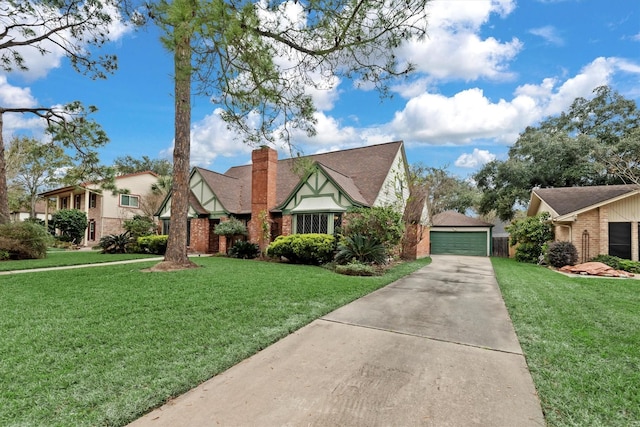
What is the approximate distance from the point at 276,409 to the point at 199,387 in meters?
0.87

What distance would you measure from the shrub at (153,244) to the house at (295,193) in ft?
6.32

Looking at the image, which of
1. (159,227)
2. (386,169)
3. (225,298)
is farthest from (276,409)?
(159,227)

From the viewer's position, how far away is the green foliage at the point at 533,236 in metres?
16.8

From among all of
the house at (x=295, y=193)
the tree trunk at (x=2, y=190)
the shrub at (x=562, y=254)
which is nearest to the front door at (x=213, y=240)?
the house at (x=295, y=193)

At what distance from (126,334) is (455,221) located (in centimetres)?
2420

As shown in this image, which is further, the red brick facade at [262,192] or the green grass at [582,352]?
the red brick facade at [262,192]

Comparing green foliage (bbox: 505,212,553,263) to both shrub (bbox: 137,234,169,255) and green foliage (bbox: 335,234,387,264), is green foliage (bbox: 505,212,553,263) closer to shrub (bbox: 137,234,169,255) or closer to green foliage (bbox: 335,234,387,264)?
green foliage (bbox: 335,234,387,264)

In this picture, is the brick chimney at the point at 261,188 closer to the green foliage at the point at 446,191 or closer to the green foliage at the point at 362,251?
the green foliage at the point at 362,251

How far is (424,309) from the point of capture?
5984 millimetres

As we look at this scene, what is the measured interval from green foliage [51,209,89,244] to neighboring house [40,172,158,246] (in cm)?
76

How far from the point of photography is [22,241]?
42.3 ft

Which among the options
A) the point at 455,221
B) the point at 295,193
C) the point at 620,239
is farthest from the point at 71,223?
the point at 620,239

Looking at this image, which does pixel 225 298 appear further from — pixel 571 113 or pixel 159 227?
pixel 571 113

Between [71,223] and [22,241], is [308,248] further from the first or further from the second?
[71,223]
